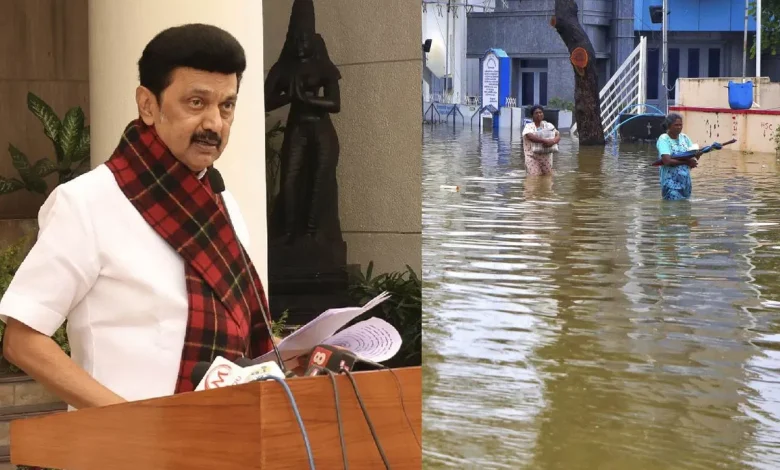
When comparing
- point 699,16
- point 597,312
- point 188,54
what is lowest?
point 597,312

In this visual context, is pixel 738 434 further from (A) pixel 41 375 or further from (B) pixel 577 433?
(A) pixel 41 375

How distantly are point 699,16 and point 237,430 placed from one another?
18.1 meters

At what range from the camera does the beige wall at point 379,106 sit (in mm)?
3393

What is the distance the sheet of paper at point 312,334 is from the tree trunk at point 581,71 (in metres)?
14.4

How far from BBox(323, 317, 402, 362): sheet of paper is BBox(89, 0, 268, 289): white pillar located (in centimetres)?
80

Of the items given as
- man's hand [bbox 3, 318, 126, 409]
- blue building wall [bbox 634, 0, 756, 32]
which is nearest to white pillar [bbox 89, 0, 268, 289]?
man's hand [bbox 3, 318, 126, 409]

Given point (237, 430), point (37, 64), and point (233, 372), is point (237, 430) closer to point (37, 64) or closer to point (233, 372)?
point (233, 372)

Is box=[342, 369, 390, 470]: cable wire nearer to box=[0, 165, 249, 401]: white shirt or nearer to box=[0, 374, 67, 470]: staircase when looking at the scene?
box=[0, 165, 249, 401]: white shirt

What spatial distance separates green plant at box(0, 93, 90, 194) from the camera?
18.1 feet

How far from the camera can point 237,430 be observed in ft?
5.41

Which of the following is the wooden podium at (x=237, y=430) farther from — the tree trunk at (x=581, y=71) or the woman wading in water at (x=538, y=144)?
the woman wading in water at (x=538, y=144)

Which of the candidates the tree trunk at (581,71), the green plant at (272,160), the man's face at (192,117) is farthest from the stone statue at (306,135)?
the tree trunk at (581,71)

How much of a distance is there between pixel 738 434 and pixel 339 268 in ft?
9.54

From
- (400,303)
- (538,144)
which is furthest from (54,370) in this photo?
(538,144)
